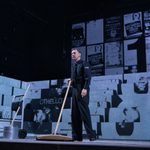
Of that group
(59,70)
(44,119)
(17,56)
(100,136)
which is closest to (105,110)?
(100,136)

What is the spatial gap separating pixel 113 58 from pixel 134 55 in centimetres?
41

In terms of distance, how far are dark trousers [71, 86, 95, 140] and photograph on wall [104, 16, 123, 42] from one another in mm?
2405

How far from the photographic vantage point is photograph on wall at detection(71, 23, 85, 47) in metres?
6.09

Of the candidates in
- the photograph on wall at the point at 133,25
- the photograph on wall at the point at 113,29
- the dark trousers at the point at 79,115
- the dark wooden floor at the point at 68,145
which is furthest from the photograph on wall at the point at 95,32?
the dark wooden floor at the point at 68,145

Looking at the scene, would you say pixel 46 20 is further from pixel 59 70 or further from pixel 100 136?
pixel 100 136

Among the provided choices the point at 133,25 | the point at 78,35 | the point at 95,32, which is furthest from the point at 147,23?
the point at 78,35

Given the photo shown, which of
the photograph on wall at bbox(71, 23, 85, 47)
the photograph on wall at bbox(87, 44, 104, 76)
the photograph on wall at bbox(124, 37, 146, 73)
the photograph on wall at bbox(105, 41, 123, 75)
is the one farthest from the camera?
the photograph on wall at bbox(71, 23, 85, 47)

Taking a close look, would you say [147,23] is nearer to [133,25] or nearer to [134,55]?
[133,25]

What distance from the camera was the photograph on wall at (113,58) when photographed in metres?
5.52

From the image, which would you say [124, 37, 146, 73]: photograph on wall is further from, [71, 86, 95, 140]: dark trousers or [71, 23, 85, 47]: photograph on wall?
[71, 86, 95, 140]: dark trousers

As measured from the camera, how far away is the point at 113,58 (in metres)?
5.61

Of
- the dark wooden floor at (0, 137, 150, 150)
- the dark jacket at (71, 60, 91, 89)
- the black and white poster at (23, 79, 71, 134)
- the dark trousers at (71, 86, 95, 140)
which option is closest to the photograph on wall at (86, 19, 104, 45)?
the black and white poster at (23, 79, 71, 134)

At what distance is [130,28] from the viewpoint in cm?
548

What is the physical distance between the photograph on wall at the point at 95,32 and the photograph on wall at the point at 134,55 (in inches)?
22.0
